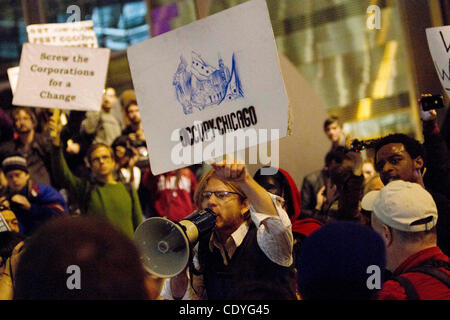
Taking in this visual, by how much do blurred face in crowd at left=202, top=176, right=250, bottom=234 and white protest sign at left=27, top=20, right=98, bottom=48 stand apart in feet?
7.72

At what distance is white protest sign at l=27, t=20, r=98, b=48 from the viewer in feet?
16.1

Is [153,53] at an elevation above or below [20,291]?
above

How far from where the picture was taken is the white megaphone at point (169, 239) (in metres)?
2.59

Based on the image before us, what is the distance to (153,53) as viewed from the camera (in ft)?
10.8

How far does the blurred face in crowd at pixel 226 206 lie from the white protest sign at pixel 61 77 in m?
1.42

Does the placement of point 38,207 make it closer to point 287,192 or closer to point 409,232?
point 287,192

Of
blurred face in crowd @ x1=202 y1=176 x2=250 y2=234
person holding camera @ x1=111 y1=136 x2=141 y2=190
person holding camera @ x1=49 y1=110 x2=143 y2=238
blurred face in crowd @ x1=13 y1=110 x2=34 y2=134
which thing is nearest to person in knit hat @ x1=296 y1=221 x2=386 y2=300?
blurred face in crowd @ x1=202 y1=176 x2=250 y2=234

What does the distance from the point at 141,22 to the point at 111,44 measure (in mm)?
416

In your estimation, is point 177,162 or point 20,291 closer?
point 20,291

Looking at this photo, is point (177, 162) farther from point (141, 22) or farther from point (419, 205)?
point (141, 22)

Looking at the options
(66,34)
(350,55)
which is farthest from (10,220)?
(350,55)

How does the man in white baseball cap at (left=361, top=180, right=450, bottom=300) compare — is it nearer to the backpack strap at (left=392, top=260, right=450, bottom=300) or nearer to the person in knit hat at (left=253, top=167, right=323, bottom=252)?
the backpack strap at (left=392, top=260, right=450, bottom=300)

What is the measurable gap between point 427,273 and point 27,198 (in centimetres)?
348
